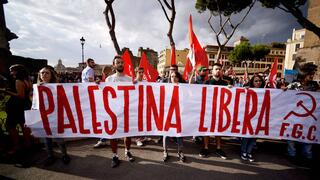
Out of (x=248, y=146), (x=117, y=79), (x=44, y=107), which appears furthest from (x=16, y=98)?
(x=248, y=146)

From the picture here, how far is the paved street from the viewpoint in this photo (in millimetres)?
3195

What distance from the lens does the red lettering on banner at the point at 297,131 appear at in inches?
149

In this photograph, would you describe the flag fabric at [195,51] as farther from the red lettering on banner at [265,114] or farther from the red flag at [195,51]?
the red lettering on banner at [265,114]

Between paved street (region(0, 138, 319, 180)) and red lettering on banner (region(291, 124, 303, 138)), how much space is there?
61cm

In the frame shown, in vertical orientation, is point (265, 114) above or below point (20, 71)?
below

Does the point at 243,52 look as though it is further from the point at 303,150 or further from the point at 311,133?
the point at 311,133

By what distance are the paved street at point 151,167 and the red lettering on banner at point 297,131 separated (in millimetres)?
610

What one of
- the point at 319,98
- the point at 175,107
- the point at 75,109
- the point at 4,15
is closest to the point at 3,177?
the point at 75,109

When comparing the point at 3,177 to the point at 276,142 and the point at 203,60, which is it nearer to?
the point at 203,60

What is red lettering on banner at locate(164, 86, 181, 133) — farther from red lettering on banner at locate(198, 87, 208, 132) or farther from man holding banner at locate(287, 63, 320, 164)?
man holding banner at locate(287, 63, 320, 164)

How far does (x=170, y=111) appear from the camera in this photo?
3.69 m

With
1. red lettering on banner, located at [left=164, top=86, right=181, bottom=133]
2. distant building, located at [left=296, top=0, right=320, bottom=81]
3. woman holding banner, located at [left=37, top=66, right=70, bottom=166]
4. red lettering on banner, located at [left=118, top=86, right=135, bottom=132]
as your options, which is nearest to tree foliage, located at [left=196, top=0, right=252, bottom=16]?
distant building, located at [left=296, top=0, right=320, bottom=81]

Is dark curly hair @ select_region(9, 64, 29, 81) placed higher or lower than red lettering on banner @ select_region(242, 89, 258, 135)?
higher

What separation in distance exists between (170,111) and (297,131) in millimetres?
2698
